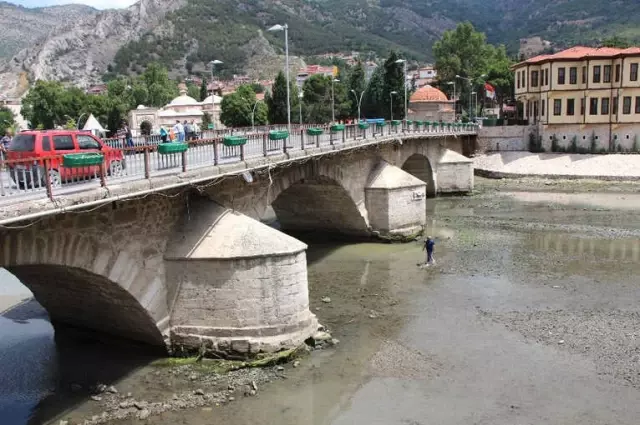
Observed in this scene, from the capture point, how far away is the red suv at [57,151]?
40.0 ft

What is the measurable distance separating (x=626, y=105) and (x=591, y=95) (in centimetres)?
319

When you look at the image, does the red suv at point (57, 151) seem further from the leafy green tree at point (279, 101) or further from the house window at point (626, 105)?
the leafy green tree at point (279, 101)

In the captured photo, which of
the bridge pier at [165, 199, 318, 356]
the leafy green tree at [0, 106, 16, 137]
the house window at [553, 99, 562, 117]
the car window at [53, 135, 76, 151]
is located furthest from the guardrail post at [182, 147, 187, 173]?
the leafy green tree at [0, 106, 16, 137]

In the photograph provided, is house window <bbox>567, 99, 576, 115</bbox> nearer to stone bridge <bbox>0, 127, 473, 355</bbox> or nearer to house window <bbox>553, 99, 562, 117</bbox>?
house window <bbox>553, 99, 562, 117</bbox>

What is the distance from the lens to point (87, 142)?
15445mm

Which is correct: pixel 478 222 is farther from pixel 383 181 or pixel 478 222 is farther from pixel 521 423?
pixel 521 423

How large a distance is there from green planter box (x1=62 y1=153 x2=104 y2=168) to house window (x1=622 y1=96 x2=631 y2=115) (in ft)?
181

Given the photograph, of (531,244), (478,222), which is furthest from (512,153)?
(531,244)

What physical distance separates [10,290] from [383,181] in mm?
18216

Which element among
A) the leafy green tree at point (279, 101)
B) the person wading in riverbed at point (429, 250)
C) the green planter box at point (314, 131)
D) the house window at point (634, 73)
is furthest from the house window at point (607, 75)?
the green planter box at point (314, 131)

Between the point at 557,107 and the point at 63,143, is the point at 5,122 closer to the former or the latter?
the point at 557,107

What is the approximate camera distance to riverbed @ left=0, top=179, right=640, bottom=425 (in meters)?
13.2

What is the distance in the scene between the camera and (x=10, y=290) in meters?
23.3

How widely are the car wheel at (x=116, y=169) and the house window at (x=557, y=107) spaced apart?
53146mm
